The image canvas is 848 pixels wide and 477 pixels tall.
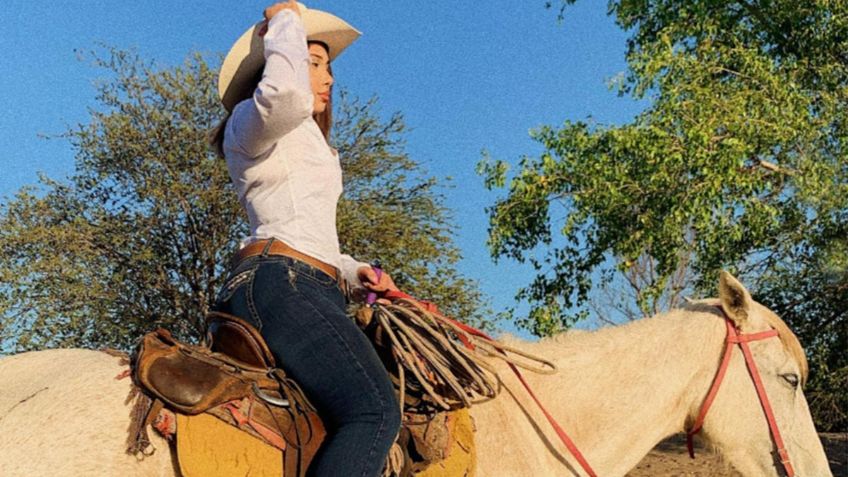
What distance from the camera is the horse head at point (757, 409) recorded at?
3750 mm

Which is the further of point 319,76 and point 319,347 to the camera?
point 319,76

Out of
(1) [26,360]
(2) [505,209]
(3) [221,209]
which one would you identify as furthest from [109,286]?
(1) [26,360]

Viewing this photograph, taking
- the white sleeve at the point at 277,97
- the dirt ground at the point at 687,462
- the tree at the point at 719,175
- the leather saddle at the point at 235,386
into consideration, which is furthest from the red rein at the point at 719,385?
the dirt ground at the point at 687,462

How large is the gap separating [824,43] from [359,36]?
10.4 metres

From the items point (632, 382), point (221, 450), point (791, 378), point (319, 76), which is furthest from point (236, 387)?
point (791, 378)

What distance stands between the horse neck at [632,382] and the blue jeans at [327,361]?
1.23 metres

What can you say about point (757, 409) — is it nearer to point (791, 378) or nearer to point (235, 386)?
point (791, 378)

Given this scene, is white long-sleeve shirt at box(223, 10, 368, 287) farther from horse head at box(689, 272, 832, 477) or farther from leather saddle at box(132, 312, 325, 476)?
horse head at box(689, 272, 832, 477)

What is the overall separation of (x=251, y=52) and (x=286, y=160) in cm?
68

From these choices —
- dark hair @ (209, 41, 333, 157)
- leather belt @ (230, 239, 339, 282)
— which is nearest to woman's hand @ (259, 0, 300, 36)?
dark hair @ (209, 41, 333, 157)

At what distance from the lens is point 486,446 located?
344cm

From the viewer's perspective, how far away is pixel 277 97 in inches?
106

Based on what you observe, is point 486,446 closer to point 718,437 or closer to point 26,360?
point 718,437

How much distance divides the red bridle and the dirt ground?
935cm
